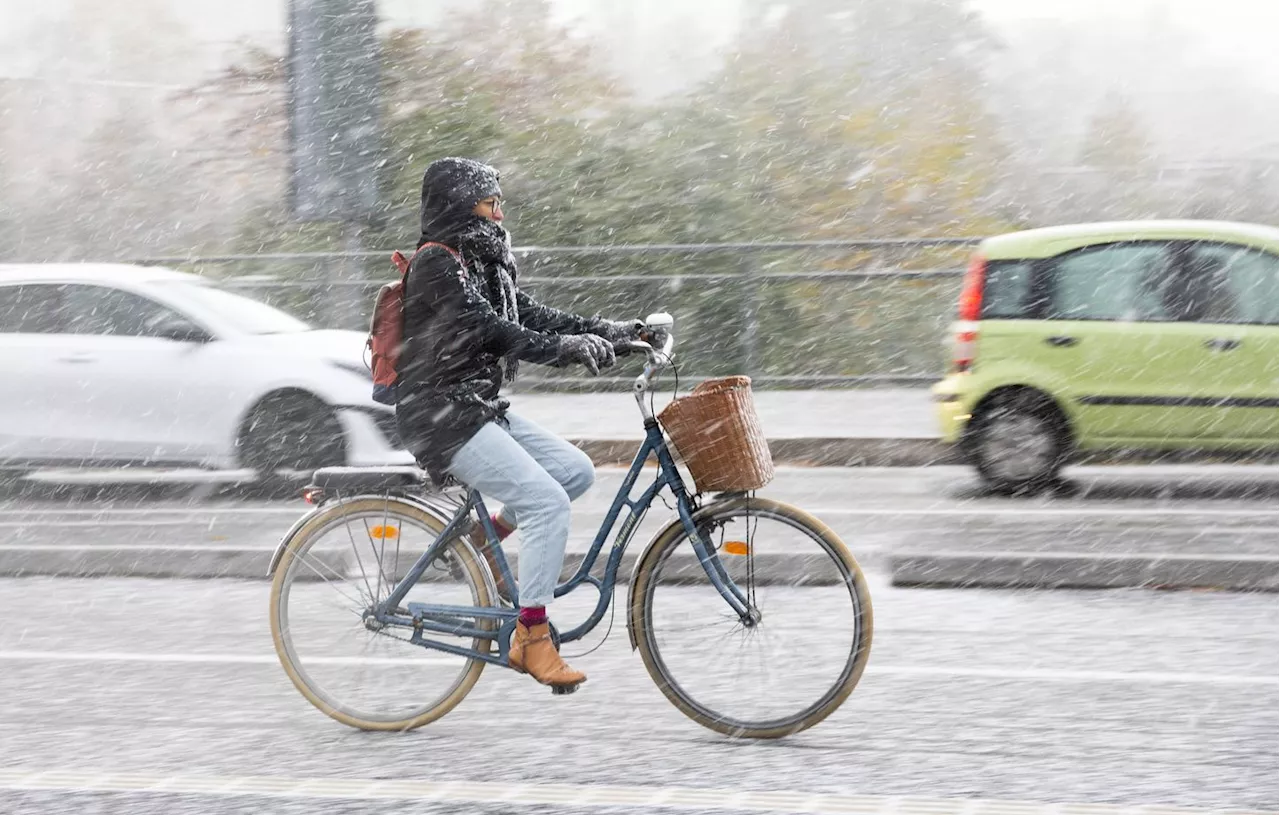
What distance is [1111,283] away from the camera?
34.3 ft

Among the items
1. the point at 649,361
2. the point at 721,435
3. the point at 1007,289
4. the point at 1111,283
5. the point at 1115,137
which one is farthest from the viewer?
the point at 1115,137

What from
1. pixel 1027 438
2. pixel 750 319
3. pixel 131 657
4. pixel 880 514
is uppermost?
pixel 131 657

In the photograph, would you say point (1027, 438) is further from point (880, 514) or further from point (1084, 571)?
point (1084, 571)

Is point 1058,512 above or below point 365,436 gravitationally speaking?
above

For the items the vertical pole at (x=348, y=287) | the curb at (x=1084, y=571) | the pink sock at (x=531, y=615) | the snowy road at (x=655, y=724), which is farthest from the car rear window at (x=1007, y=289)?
the pink sock at (x=531, y=615)

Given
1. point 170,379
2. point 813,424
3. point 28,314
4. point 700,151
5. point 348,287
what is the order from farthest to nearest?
point 700,151 < point 813,424 < point 348,287 < point 28,314 < point 170,379

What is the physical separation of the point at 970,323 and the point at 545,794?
6697mm

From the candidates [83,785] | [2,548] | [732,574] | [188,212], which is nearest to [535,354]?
[732,574]

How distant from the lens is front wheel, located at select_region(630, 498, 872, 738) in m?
4.86

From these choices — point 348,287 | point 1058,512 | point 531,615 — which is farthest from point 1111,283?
point 531,615

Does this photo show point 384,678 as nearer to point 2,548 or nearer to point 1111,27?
point 2,548

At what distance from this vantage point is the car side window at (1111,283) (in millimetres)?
10406

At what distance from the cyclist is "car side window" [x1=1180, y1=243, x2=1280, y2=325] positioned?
6.33 metres

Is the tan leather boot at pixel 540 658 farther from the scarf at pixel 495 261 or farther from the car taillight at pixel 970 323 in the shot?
the car taillight at pixel 970 323
